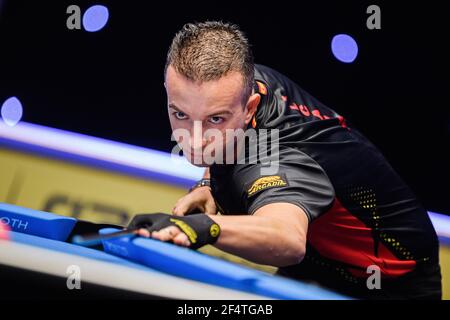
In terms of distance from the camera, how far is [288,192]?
70.0 inches

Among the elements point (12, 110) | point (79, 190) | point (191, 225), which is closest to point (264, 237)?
point (191, 225)

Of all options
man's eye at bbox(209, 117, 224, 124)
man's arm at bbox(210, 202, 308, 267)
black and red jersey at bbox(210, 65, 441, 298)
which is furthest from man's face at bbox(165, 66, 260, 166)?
man's arm at bbox(210, 202, 308, 267)

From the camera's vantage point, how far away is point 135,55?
393 centimetres

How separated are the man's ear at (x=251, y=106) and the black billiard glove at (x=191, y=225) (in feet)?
1.73

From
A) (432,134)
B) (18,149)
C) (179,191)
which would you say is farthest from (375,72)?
(18,149)

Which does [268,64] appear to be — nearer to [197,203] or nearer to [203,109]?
[197,203]

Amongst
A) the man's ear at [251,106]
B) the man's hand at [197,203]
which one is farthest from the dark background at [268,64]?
the man's ear at [251,106]

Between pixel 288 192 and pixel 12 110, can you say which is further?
pixel 12 110

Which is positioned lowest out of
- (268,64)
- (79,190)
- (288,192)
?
(288,192)

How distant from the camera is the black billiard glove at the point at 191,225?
1501 mm

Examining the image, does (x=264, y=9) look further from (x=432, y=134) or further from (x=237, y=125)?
(x=237, y=125)

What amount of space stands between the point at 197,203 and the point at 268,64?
1.54m

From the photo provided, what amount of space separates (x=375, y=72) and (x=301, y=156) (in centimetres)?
171

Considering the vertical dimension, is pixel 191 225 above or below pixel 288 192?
below
